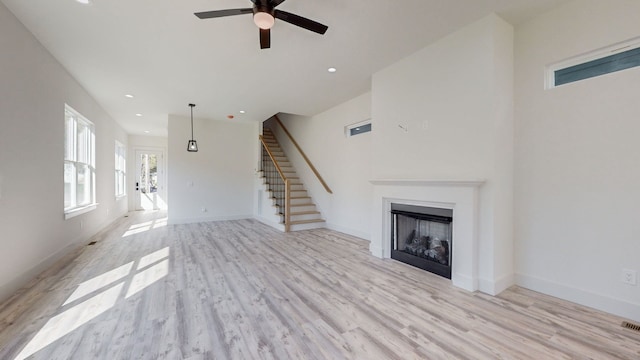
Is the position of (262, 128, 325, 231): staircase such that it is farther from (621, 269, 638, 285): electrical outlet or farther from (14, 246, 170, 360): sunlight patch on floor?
(621, 269, 638, 285): electrical outlet

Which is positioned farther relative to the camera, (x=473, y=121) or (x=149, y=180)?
(x=149, y=180)

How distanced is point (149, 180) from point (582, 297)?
11.4m

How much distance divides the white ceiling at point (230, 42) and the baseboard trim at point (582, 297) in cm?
275

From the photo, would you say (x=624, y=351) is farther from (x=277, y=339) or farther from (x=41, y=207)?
(x=41, y=207)

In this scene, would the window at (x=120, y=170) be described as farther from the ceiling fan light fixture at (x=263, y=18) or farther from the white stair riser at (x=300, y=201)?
the ceiling fan light fixture at (x=263, y=18)

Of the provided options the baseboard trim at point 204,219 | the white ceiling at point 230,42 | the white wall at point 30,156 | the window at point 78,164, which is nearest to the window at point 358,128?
the white ceiling at point 230,42

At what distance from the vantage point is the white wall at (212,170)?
6.68 meters

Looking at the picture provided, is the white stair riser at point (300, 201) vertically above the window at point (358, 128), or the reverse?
the window at point (358, 128)

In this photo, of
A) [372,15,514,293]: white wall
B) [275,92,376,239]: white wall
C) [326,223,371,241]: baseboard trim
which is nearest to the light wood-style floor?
[372,15,514,293]: white wall

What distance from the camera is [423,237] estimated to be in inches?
136

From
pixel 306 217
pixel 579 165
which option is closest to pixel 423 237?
pixel 579 165

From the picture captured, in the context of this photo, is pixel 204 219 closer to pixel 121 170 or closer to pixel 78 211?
pixel 78 211

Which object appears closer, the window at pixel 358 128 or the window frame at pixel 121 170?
the window at pixel 358 128

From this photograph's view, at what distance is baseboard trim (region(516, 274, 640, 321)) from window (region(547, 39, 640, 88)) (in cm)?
199
